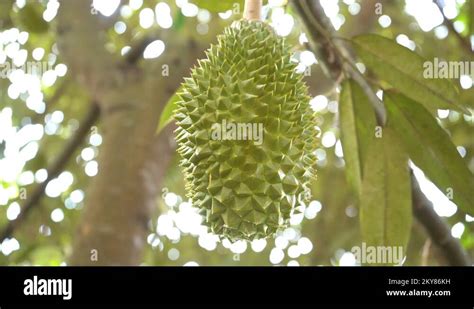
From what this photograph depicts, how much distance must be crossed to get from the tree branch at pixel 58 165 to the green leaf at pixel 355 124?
5.35 ft

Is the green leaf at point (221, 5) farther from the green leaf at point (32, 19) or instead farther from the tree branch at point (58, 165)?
the tree branch at point (58, 165)

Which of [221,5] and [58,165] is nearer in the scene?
[221,5]

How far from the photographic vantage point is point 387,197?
4.17ft

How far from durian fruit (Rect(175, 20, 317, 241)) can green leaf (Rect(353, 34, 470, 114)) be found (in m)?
0.23

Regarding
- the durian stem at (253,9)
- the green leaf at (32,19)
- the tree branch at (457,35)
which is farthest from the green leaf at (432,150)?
the green leaf at (32,19)

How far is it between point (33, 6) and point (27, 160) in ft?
2.44

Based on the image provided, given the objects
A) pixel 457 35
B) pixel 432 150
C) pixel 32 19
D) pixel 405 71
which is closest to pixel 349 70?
pixel 405 71

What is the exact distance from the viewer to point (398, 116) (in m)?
1.29

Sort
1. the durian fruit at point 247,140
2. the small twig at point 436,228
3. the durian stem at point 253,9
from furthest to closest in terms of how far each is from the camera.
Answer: the small twig at point 436,228 → the durian stem at point 253,9 → the durian fruit at point 247,140

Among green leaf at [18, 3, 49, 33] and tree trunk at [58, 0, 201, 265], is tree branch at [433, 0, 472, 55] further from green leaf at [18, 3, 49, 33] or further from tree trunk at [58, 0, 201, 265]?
green leaf at [18, 3, 49, 33]

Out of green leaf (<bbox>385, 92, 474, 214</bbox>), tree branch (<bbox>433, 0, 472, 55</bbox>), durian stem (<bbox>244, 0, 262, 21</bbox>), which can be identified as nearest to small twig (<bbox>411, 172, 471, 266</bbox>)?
green leaf (<bbox>385, 92, 474, 214</bbox>)
